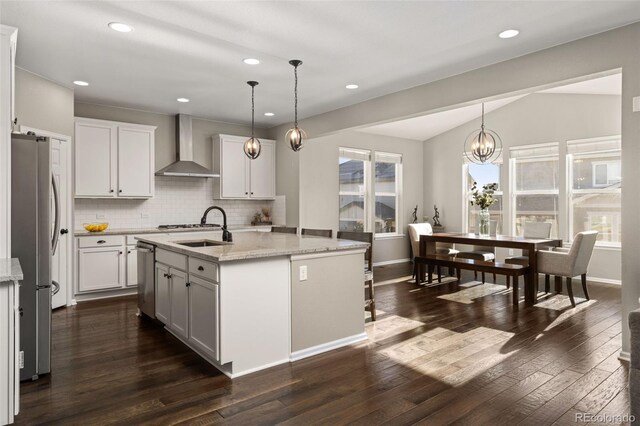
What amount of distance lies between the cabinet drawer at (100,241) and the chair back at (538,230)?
6.09 m

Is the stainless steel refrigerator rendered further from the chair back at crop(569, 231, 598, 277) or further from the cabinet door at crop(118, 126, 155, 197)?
the chair back at crop(569, 231, 598, 277)

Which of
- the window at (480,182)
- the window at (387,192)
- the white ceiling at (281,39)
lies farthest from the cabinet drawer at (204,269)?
the window at (480,182)

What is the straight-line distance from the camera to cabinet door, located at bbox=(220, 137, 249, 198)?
6762 mm

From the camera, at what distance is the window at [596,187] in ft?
21.0

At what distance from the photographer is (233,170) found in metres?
6.86

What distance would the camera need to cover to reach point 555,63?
3.67 metres

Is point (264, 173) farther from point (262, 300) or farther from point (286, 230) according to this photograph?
point (262, 300)

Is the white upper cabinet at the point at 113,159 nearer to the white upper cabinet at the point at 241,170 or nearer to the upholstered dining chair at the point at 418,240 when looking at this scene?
the white upper cabinet at the point at 241,170

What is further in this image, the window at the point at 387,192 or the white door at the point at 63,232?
the window at the point at 387,192

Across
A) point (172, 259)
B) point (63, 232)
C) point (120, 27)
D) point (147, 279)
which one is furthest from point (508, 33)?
point (63, 232)

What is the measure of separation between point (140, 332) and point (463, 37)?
404 cm

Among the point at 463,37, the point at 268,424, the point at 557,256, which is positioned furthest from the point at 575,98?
the point at 268,424

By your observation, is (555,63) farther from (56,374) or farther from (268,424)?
(56,374)

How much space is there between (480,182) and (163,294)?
641 cm
